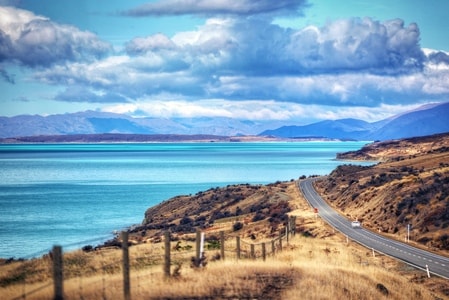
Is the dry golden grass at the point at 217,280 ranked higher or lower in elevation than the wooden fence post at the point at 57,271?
lower

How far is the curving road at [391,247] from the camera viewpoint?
3731cm

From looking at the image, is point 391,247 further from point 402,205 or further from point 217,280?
point 217,280

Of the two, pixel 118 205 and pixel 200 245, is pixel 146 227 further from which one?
pixel 200 245

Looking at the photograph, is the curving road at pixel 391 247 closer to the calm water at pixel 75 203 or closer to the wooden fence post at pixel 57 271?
the wooden fence post at pixel 57 271

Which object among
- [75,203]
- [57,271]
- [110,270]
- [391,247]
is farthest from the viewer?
[75,203]

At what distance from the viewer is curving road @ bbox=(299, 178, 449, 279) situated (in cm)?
3731

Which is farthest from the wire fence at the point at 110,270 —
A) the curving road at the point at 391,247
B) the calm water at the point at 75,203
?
the calm water at the point at 75,203

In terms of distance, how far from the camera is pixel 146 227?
7100 centimetres

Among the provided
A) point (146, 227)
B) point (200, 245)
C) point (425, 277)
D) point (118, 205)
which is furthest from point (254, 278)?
point (118, 205)

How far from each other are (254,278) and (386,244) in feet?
99.1

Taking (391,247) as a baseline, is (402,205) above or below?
above

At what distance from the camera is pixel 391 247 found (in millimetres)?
46531

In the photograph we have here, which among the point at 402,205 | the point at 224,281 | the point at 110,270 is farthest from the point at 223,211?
the point at 224,281

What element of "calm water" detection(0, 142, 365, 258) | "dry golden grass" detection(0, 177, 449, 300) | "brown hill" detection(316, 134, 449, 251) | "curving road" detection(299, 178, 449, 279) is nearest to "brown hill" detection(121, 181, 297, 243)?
"calm water" detection(0, 142, 365, 258)
